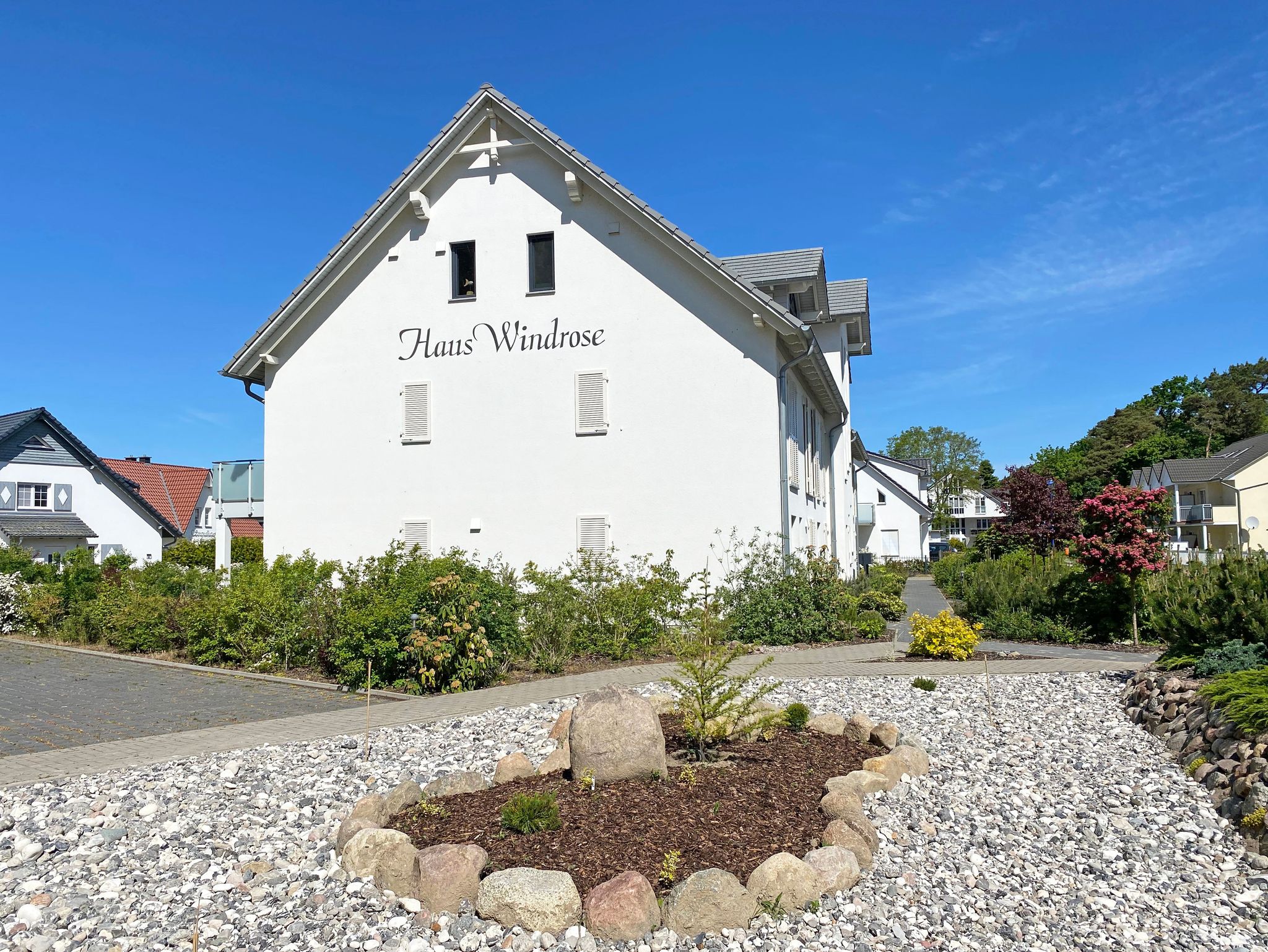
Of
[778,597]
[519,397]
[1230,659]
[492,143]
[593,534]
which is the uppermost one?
[492,143]

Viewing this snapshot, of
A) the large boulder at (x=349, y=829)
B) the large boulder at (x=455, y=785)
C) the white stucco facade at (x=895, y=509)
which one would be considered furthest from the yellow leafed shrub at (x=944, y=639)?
the white stucco facade at (x=895, y=509)

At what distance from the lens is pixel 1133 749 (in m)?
7.42

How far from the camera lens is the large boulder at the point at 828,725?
24.6ft

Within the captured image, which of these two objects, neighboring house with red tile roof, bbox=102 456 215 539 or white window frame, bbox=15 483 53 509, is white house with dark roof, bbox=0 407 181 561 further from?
neighboring house with red tile roof, bbox=102 456 215 539

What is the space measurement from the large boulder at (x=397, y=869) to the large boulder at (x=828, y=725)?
3.83m

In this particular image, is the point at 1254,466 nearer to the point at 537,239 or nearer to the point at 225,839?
the point at 537,239

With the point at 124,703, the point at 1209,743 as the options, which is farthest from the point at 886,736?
the point at 124,703

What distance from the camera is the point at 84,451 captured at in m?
36.1

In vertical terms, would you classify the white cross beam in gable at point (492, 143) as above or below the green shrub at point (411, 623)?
above

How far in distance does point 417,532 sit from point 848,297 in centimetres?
1381

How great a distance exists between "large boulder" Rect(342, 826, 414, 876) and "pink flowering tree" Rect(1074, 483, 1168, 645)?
13.0m

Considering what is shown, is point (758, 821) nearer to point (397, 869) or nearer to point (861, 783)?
point (861, 783)

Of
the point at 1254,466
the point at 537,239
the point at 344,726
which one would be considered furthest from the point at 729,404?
the point at 1254,466

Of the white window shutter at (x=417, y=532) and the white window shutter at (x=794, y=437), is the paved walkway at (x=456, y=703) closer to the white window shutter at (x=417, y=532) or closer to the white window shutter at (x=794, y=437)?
the white window shutter at (x=794, y=437)
